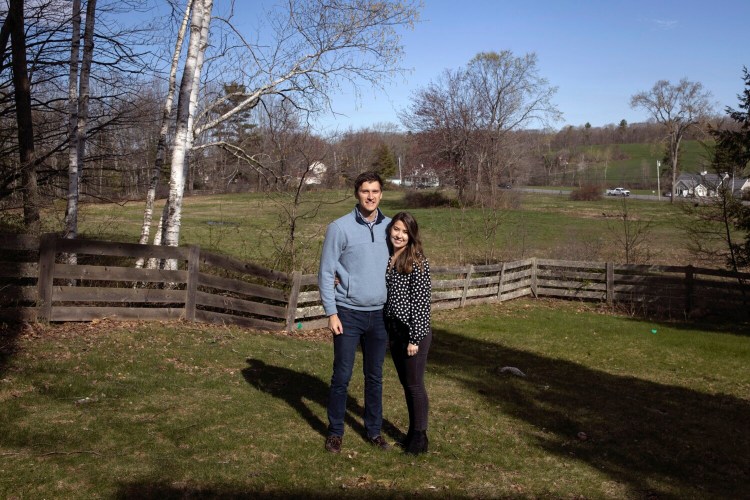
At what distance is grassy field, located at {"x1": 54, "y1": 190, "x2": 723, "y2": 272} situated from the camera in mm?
14336

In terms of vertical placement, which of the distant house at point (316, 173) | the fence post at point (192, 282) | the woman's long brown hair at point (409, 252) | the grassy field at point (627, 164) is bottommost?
the fence post at point (192, 282)

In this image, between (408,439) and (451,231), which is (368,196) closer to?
(408,439)

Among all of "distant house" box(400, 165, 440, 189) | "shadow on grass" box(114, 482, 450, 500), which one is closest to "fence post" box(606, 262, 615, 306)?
"shadow on grass" box(114, 482, 450, 500)

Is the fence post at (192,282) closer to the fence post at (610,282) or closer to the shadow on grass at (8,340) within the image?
the shadow on grass at (8,340)

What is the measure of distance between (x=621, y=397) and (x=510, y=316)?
7.40 m

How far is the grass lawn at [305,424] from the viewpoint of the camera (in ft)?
14.0

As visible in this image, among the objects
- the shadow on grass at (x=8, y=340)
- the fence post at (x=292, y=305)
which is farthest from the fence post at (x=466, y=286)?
the shadow on grass at (x=8, y=340)

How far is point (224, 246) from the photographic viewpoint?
21.1 meters

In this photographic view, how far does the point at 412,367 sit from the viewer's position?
4.77m

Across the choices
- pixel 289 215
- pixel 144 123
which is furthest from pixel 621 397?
pixel 144 123

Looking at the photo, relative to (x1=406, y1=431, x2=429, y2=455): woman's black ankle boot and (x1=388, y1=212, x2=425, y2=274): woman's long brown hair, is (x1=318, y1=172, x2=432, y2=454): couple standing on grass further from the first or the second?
(x1=406, y1=431, x2=429, y2=455): woman's black ankle boot

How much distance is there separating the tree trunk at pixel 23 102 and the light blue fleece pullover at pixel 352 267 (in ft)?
23.5

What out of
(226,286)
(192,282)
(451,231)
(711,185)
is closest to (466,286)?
(711,185)

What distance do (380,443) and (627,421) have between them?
129 inches
